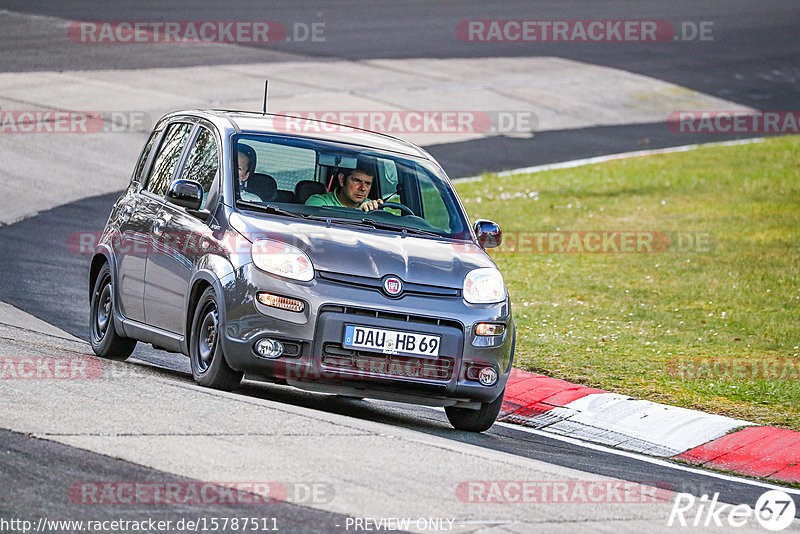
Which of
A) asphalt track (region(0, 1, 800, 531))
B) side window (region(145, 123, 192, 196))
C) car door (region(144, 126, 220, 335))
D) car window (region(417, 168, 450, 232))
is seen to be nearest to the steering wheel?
car window (region(417, 168, 450, 232))

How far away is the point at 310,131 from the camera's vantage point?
917 centimetres

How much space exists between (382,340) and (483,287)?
790mm

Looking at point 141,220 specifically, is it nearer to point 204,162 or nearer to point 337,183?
point 204,162

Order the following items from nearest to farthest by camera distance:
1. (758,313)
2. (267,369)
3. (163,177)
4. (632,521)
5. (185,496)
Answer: (185,496), (632,521), (267,369), (163,177), (758,313)

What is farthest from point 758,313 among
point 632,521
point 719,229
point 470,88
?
point 470,88

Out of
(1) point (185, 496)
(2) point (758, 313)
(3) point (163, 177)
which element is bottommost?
(2) point (758, 313)

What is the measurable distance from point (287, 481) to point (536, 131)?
2140cm

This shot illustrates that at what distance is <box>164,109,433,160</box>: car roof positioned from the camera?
355 inches

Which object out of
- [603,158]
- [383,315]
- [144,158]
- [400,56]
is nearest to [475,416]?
[383,315]

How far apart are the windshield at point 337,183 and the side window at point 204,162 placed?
215mm

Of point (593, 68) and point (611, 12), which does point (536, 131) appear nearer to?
point (593, 68)

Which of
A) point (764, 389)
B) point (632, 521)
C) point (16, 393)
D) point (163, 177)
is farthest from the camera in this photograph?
point (764, 389)

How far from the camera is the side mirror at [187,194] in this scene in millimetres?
8461

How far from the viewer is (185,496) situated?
5.80 m
